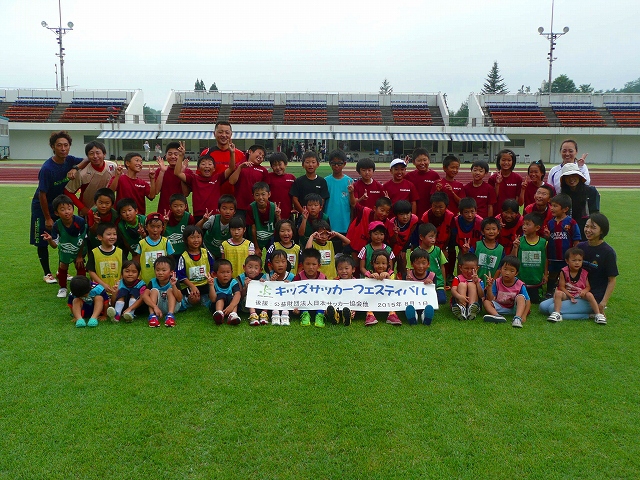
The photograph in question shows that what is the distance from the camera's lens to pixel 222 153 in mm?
6156

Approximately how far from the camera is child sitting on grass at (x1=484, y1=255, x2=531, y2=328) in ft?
16.4

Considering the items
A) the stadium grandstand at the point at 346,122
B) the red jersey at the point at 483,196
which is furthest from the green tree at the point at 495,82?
the red jersey at the point at 483,196

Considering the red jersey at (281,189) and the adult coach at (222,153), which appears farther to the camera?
the red jersey at (281,189)

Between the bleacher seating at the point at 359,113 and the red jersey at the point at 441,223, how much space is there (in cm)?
3738

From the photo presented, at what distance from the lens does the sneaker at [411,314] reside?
4906mm

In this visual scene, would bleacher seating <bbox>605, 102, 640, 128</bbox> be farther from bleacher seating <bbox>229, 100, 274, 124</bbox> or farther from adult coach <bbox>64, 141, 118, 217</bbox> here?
adult coach <bbox>64, 141, 118, 217</bbox>

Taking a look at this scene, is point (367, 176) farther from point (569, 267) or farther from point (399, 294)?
point (569, 267)

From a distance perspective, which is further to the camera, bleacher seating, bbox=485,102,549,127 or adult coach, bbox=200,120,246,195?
bleacher seating, bbox=485,102,549,127

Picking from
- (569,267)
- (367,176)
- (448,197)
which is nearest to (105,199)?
(367,176)

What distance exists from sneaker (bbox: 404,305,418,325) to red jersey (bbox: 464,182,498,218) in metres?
2.01

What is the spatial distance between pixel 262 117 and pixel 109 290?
129 feet

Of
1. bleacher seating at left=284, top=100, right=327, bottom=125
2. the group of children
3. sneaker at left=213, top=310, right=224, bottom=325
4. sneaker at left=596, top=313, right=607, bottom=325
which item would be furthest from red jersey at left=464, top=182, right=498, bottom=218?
bleacher seating at left=284, top=100, right=327, bottom=125

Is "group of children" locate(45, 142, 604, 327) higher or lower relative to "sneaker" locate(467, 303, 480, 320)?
higher

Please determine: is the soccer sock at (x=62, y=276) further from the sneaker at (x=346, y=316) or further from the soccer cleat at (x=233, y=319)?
the sneaker at (x=346, y=316)
